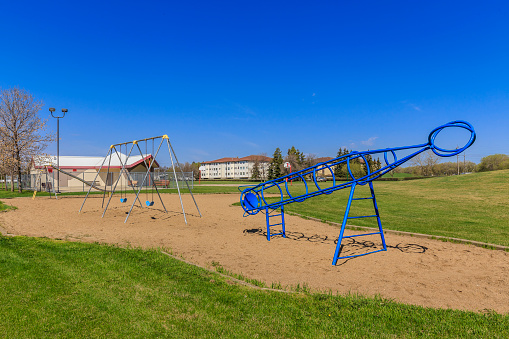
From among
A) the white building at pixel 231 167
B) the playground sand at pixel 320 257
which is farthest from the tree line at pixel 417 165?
the playground sand at pixel 320 257

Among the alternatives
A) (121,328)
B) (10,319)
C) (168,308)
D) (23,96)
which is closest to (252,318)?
A: (168,308)

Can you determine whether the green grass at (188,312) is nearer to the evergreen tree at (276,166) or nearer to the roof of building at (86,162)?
the roof of building at (86,162)

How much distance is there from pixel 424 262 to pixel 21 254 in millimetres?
8266

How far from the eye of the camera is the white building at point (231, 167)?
12138cm

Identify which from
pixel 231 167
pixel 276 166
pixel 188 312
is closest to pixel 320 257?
pixel 188 312

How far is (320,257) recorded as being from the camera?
661 centimetres

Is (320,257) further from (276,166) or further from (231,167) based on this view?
(231,167)

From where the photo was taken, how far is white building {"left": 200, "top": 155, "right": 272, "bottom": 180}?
398 ft

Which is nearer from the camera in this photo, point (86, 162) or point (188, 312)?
point (188, 312)

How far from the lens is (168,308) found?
3.68 meters

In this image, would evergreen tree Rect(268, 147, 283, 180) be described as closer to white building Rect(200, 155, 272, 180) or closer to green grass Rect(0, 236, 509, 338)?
Result: white building Rect(200, 155, 272, 180)

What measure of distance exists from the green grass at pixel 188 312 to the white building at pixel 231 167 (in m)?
112

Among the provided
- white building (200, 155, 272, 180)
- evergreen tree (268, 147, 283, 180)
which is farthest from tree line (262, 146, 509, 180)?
white building (200, 155, 272, 180)

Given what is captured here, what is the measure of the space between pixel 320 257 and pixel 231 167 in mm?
121514
